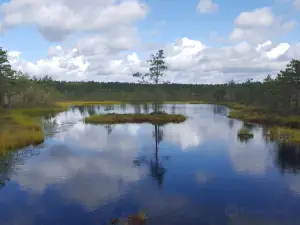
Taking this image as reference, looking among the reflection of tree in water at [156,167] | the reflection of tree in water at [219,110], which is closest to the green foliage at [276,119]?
the reflection of tree in water at [219,110]

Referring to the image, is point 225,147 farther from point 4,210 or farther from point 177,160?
point 4,210

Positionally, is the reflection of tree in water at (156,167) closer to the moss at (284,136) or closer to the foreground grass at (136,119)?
the moss at (284,136)

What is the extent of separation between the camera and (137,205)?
864 inches

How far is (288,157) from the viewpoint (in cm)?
3684

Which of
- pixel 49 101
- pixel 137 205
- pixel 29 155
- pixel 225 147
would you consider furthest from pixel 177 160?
pixel 49 101

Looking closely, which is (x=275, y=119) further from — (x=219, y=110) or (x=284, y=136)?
(x=219, y=110)

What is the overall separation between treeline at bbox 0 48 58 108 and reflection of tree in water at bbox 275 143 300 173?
221 feet

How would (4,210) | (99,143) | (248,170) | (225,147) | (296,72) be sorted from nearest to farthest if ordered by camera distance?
1. (4,210)
2. (248,170)
3. (225,147)
4. (99,143)
5. (296,72)

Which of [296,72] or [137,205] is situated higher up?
[296,72]

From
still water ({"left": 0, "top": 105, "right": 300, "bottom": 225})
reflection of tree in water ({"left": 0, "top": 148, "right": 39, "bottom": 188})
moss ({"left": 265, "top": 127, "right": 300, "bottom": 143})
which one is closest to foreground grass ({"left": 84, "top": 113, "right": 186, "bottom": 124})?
still water ({"left": 0, "top": 105, "right": 300, "bottom": 225})

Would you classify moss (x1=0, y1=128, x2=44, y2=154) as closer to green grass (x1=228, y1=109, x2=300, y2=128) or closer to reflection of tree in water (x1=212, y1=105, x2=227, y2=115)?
green grass (x1=228, y1=109, x2=300, y2=128)

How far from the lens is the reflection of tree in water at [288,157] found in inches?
1275

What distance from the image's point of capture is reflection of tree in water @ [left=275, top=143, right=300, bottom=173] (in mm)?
32375

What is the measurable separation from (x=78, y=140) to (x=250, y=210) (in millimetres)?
33046
